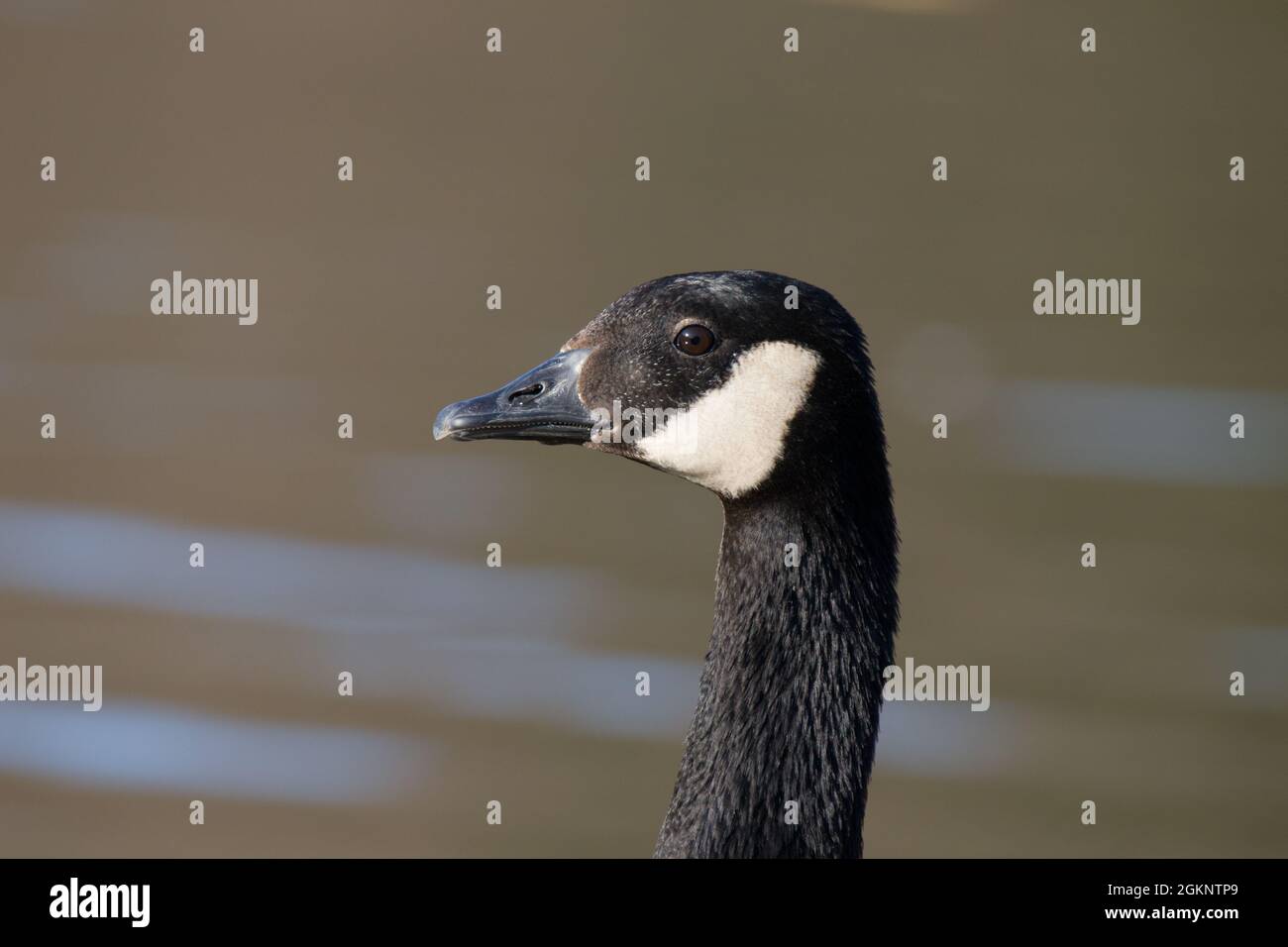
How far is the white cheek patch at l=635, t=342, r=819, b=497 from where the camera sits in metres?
4.58

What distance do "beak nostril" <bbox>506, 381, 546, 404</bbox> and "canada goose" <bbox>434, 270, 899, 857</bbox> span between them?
0.33 metres

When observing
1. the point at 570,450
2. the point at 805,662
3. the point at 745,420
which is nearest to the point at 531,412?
the point at 745,420

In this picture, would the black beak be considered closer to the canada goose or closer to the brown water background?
the canada goose

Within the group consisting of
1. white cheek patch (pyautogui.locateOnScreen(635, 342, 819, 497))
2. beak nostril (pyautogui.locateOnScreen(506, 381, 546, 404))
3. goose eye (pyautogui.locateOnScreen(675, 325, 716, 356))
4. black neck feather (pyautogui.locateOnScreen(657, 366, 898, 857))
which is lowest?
black neck feather (pyautogui.locateOnScreen(657, 366, 898, 857))

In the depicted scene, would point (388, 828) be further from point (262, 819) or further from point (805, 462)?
point (805, 462)

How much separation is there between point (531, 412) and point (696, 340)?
52cm

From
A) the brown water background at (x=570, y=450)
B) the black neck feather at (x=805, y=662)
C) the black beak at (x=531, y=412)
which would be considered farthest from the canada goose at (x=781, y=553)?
the brown water background at (x=570, y=450)

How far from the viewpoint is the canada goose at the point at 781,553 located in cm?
457

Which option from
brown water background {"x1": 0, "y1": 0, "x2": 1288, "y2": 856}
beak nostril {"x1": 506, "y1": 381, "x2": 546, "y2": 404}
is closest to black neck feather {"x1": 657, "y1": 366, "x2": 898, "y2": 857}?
beak nostril {"x1": 506, "y1": 381, "x2": 546, "y2": 404}

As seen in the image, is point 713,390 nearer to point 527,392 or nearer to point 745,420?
point 745,420

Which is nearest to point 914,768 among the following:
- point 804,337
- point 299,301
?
point 804,337

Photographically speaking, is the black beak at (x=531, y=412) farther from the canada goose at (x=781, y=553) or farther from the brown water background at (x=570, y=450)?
the brown water background at (x=570, y=450)

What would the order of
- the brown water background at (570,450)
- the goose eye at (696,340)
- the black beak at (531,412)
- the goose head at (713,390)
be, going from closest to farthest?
the goose head at (713,390), the goose eye at (696,340), the black beak at (531,412), the brown water background at (570,450)

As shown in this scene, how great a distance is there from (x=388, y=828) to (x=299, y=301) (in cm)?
472
